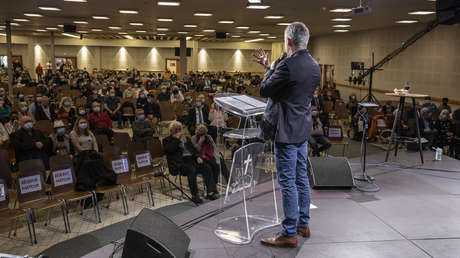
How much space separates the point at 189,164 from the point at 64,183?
6.80 feet

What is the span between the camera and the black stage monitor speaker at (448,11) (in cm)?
674

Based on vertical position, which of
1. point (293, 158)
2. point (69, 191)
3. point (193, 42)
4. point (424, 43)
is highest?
point (193, 42)

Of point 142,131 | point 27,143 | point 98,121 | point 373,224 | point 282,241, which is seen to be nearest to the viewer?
point 282,241

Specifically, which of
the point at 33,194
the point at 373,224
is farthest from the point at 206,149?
the point at 373,224

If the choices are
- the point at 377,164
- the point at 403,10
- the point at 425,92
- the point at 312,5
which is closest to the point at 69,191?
the point at 377,164

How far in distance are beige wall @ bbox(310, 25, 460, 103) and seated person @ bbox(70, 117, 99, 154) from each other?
37.2 ft

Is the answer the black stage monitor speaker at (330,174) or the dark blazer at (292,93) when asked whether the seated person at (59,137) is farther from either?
the dark blazer at (292,93)

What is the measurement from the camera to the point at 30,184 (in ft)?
17.7

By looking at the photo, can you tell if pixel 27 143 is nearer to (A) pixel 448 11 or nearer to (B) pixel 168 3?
(B) pixel 168 3

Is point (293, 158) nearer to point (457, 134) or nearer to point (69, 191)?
point (69, 191)

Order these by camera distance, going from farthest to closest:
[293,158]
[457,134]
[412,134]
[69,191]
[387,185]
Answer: [412,134]
[457,134]
[69,191]
[387,185]
[293,158]

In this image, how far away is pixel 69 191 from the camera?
581cm

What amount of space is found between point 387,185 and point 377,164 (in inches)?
45.7

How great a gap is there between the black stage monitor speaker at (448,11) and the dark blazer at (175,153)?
508cm
